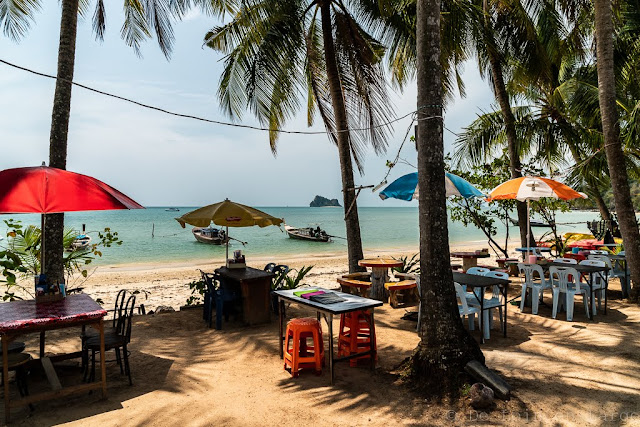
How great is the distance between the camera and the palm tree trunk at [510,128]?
34.0 ft

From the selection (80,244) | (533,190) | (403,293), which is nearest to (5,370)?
(403,293)

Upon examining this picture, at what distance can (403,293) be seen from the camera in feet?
25.1

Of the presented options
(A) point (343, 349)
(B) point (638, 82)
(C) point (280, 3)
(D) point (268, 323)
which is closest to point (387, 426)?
(A) point (343, 349)

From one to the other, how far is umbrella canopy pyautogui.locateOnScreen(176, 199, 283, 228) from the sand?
5.55ft

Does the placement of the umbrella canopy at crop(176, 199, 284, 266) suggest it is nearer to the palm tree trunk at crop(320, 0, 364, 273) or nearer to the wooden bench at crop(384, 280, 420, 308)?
the palm tree trunk at crop(320, 0, 364, 273)

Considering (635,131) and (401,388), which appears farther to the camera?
(635,131)

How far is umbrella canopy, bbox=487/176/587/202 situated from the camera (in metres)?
6.94

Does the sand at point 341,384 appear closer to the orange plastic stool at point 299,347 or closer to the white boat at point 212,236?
the orange plastic stool at point 299,347

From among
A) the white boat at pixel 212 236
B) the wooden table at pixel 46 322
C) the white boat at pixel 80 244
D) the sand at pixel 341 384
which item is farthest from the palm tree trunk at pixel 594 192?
the white boat at pixel 212 236

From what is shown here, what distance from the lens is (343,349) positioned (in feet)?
15.6

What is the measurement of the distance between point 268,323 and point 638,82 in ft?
39.5

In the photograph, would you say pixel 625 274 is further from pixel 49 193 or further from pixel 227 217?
pixel 49 193

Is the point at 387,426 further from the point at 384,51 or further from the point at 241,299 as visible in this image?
the point at 384,51

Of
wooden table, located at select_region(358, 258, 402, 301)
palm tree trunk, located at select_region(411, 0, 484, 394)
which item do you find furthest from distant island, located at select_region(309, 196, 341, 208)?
palm tree trunk, located at select_region(411, 0, 484, 394)
